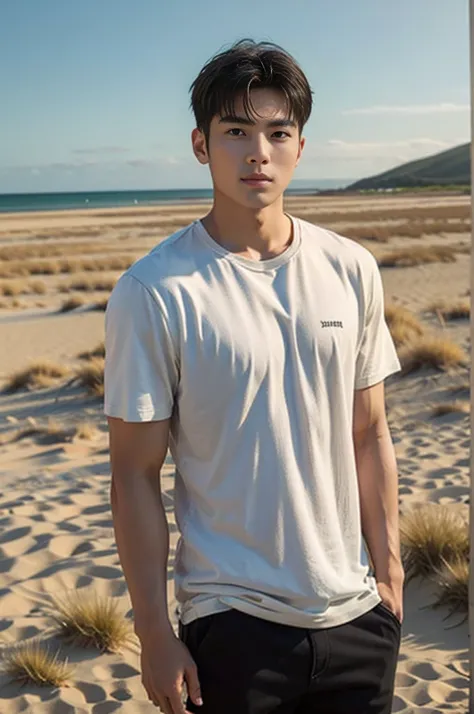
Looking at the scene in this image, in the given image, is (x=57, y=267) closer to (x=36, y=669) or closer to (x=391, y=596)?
(x=36, y=669)

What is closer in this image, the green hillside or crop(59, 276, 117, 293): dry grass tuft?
crop(59, 276, 117, 293): dry grass tuft

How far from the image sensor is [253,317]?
169 centimetres

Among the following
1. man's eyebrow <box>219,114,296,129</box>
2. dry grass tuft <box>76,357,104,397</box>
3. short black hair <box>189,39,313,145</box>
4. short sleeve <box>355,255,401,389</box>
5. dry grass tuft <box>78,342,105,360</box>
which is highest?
short black hair <box>189,39,313,145</box>

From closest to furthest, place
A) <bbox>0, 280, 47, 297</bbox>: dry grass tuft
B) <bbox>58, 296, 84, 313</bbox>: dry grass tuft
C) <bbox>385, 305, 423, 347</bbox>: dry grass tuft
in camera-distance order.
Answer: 1. <bbox>385, 305, 423, 347</bbox>: dry grass tuft
2. <bbox>58, 296, 84, 313</bbox>: dry grass tuft
3. <bbox>0, 280, 47, 297</bbox>: dry grass tuft

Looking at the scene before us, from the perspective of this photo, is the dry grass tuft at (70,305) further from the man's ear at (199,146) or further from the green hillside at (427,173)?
the green hillside at (427,173)

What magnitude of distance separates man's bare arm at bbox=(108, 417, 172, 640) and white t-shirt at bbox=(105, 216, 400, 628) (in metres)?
0.05

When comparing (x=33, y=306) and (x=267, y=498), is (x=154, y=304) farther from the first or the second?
(x=33, y=306)

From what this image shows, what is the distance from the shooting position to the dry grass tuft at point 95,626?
12.7 feet

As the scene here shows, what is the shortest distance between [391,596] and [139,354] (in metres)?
0.76

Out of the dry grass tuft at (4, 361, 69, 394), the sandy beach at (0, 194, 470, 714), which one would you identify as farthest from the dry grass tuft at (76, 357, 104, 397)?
the dry grass tuft at (4, 361, 69, 394)

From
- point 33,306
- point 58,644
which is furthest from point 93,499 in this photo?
point 33,306

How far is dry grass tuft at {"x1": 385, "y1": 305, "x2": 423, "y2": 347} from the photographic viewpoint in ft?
35.9

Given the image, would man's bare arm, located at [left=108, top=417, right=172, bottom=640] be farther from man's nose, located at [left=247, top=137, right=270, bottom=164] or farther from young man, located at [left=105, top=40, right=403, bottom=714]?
man's nose, located at [left=247, top=137, right=270, bottom=164]

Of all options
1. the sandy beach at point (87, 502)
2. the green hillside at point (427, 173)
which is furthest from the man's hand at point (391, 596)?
the green hillside at point (427, 173)
